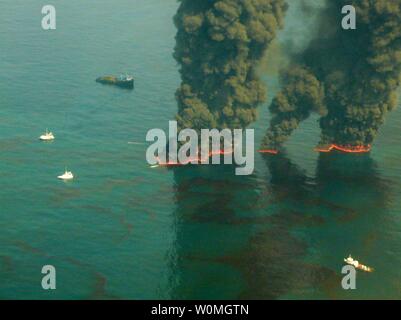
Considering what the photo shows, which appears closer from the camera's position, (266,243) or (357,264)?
(357,264)

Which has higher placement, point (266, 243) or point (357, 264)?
point (266, 243)

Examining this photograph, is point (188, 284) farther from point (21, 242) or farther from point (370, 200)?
point (370, 200)

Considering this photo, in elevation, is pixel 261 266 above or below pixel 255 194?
below

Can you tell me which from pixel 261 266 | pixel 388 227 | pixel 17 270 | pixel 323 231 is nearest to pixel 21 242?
pixel 17 270

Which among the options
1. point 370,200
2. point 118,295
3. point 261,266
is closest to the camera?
point 118,295

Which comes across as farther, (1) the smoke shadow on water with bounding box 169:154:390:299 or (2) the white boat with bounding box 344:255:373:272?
(2) the white boat with bounding box 344:255:373:272

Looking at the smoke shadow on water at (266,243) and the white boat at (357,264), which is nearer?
the smoke shadow on water at (266,243)
